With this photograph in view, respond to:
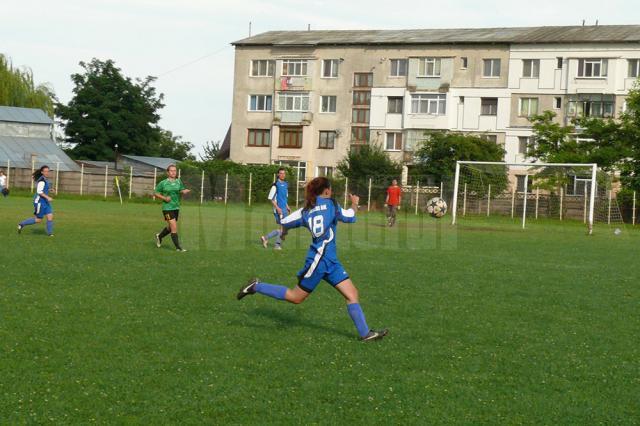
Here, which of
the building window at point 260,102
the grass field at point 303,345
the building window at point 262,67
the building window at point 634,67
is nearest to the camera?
the grass field at point 303,345

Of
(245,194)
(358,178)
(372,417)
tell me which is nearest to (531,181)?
(358,178)

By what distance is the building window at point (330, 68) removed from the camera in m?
76.6

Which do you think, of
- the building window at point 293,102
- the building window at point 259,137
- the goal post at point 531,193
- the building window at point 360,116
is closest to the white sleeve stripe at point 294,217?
the goal post at point 531,193

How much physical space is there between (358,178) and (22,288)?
5698 cm

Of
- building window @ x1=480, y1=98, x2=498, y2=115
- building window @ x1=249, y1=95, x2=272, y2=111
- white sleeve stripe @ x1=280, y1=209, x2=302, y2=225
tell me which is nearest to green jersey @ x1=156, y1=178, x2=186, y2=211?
white sleeve stripe @ x1=280, y1=209, x2=302, y2=225

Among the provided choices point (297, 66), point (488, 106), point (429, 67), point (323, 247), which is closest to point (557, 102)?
point (488, 106)

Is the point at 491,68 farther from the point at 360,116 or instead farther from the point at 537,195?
the point at 537,195

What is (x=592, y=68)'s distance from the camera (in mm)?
69500

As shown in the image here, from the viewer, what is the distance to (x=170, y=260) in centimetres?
1778

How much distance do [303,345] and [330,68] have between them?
68.6 metres

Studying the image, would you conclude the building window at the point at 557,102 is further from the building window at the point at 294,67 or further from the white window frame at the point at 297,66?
the building window at the point at 294,67

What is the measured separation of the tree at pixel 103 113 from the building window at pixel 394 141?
98.0ft

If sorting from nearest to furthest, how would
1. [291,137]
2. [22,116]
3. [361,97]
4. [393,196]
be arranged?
[393,196] < [22,116] < [361,97] < [291,137]

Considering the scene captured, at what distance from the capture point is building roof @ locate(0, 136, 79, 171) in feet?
229
